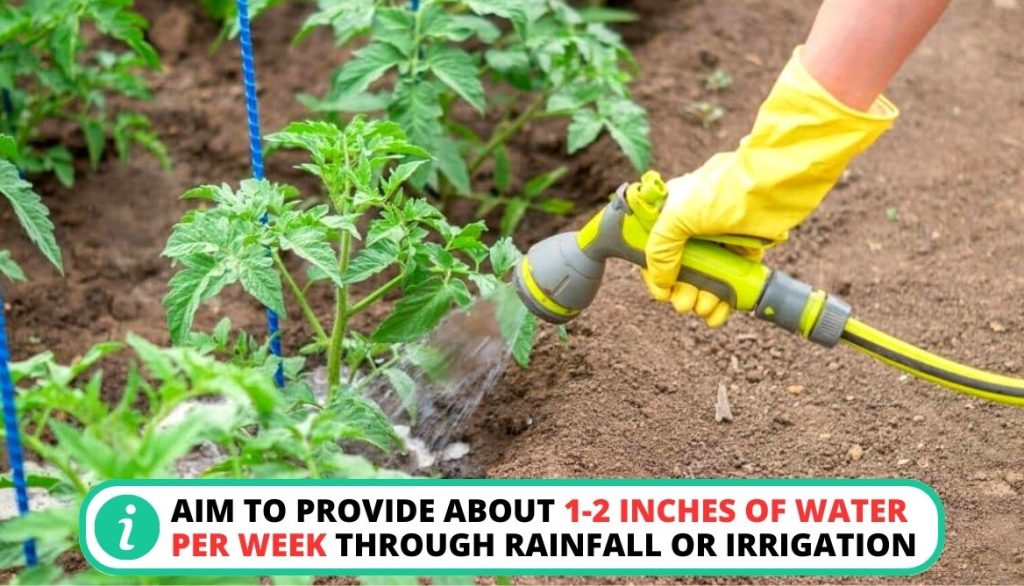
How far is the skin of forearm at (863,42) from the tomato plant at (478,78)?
0.91 metres

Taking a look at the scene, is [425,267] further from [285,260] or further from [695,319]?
[285,260]

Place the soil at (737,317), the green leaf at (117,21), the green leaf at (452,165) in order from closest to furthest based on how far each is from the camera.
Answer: the soil at (737,317), the green leaf at (117,21), the green leaf at (452,165)

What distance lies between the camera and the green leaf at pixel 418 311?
7.55ft

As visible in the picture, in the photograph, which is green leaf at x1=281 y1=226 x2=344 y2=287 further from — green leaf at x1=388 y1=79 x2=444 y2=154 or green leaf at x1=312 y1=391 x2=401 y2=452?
green leaf at x1=388 y1=79 x2=444 y2=154

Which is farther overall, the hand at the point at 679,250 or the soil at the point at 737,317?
the soil at the point at 737,317

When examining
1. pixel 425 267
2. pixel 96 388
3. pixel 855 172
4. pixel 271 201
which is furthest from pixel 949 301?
pixel 96 388

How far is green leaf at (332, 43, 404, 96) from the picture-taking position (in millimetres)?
2764

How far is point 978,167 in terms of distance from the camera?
3336mm

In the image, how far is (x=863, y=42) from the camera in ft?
6.33

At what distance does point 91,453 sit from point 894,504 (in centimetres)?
125

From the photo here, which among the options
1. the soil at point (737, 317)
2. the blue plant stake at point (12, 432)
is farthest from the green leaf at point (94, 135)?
the blue plant stake at point (12, 432)

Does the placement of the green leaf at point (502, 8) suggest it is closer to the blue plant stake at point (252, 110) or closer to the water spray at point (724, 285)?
the blue plant stake at point (252, 110)

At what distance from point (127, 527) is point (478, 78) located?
145 centimetres

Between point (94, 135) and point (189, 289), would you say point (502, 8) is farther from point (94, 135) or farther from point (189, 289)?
point (94, 135)
